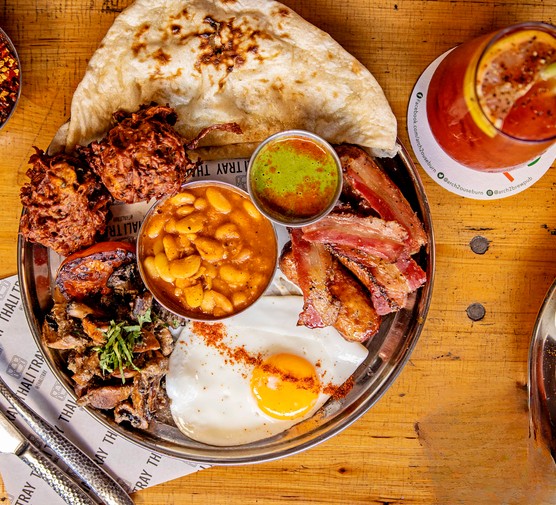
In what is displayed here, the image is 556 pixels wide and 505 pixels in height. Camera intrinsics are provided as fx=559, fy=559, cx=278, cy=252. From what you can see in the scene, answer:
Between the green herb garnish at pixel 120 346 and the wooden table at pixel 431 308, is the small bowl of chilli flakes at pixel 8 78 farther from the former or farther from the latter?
the green herb garnish at pixel 120 346

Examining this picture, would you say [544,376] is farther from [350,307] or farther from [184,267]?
[184,267]

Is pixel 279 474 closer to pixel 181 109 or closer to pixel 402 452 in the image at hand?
pixel 402 452

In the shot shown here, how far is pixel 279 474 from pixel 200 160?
75.7 inches

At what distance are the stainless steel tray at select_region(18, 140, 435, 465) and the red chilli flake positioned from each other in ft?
2.34

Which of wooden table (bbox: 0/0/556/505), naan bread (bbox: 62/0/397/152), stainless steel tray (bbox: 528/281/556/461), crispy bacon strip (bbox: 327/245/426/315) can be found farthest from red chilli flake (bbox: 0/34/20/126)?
stainless steel tray (bbox: 528/281/556/461)

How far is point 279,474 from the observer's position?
3.38m

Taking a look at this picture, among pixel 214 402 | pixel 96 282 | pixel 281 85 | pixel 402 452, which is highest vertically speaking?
pixel 281 85

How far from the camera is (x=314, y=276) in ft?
9.52

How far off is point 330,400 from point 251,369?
492 millimetres

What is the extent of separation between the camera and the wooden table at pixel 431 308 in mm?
3137

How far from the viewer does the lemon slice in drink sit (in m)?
2.33

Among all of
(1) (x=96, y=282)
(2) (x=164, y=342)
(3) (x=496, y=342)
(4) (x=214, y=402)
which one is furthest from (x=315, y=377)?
(1) (x=96, y=282)

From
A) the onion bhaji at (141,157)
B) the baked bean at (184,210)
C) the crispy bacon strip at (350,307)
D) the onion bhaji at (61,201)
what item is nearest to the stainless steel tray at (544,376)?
the crispy bacon strip at (350,307)

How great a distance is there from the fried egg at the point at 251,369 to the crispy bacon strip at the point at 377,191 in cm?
72
